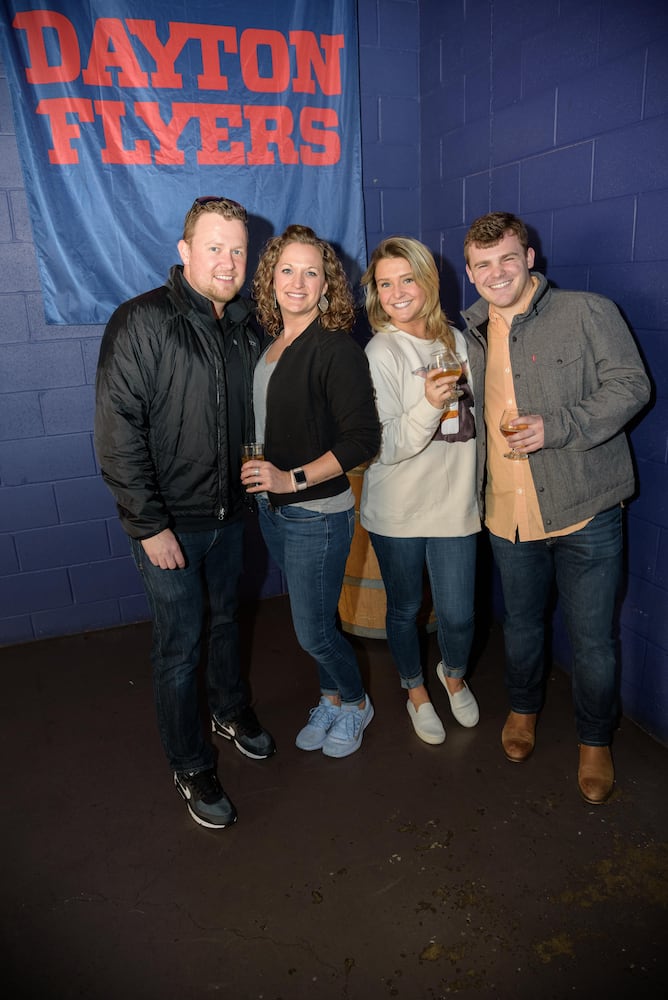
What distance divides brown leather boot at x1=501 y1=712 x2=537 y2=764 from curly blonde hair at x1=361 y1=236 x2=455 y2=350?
1360 millimetres

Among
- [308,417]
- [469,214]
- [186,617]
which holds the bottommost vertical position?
[186,617]

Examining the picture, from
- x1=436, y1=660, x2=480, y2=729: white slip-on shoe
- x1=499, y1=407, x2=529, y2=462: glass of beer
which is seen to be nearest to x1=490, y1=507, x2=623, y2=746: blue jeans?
x1=436, y1=660, x2=480, y2=729: white slip-on shoe

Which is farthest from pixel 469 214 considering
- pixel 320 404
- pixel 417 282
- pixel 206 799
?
pixel 206 799

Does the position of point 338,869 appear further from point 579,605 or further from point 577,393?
point 577,393

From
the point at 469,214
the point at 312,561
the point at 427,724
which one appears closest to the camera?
the point at 312,561

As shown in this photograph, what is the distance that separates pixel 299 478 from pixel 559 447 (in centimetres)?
77

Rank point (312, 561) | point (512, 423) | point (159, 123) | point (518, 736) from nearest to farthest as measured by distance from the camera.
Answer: point (512, 423) < point (312, 561) < point (518, 736) < point (159, 123)

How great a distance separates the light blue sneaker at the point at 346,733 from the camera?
2.51 metres

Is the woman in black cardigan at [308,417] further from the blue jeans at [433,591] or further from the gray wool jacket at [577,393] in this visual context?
the gray wool jacket at [577,393]

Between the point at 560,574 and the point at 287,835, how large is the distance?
121 cm

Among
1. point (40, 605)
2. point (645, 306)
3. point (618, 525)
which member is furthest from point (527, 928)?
point (40, 605)

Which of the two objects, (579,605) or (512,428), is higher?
(512,428)

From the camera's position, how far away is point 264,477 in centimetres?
199

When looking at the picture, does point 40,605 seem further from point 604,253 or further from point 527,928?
point 604,253
